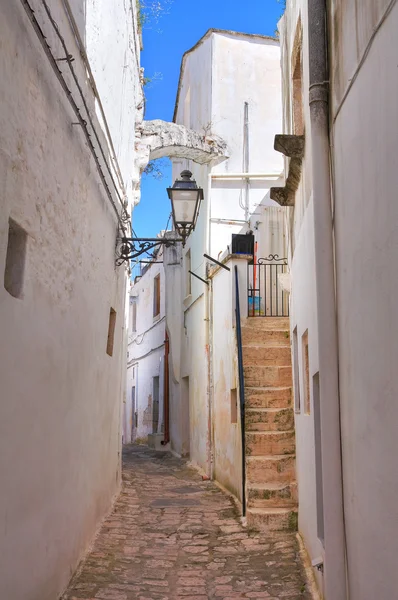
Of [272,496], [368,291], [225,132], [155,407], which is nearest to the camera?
[368,291]

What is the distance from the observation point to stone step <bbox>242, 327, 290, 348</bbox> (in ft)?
32.3

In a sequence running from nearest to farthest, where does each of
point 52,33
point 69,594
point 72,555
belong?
point 52,33, point 69,594, point 72,555

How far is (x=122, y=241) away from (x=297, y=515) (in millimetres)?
3859

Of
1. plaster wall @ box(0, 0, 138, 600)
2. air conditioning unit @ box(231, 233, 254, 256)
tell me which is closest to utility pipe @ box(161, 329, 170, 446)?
air conditioning unit @ box(231, 233, 254, 256)

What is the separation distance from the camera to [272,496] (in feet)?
23.4

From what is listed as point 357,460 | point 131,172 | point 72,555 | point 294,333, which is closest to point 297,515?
point 294,333

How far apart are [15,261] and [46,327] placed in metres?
0.67

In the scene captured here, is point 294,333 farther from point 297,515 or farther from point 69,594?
point 69,594

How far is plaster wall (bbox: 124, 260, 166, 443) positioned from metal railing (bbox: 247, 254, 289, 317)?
6.08 meters

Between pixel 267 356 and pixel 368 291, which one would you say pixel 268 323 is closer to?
pixel 267 356

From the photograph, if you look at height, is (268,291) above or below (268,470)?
above

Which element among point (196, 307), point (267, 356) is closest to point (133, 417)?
point (196, 307)

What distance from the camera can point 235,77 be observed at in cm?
1341

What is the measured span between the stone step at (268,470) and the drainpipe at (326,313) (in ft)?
11.4
